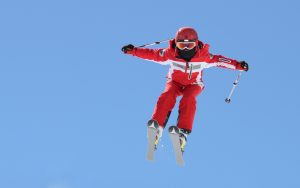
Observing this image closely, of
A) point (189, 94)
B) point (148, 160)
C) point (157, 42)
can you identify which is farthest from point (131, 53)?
point (148, 160)

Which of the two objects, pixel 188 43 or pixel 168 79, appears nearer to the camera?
pixel 188 43

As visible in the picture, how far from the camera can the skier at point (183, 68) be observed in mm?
14859

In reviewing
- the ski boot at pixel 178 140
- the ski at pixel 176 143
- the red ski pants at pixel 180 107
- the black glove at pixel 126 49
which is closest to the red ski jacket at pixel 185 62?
the black glove at pixel 126 49

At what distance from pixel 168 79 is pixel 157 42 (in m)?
1.29

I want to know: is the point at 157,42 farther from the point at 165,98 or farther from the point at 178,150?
the point at 178,150

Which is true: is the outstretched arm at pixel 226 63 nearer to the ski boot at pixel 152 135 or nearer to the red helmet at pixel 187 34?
the red helmet at pixel 187 34

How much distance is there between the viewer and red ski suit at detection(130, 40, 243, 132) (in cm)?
1491

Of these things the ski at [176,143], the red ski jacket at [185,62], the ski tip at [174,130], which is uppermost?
the red ski jacket at [185,62]

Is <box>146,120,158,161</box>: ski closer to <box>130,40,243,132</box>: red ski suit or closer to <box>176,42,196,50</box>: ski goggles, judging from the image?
<box>130,40,243,132</box>: red ski suit

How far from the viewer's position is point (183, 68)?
605 inches

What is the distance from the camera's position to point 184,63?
1526 centimetres

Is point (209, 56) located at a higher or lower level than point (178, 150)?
higher

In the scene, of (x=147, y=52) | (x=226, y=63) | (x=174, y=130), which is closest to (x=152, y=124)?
(x=174, y=130)

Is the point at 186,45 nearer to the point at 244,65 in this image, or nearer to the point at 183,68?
the point at 183,68
